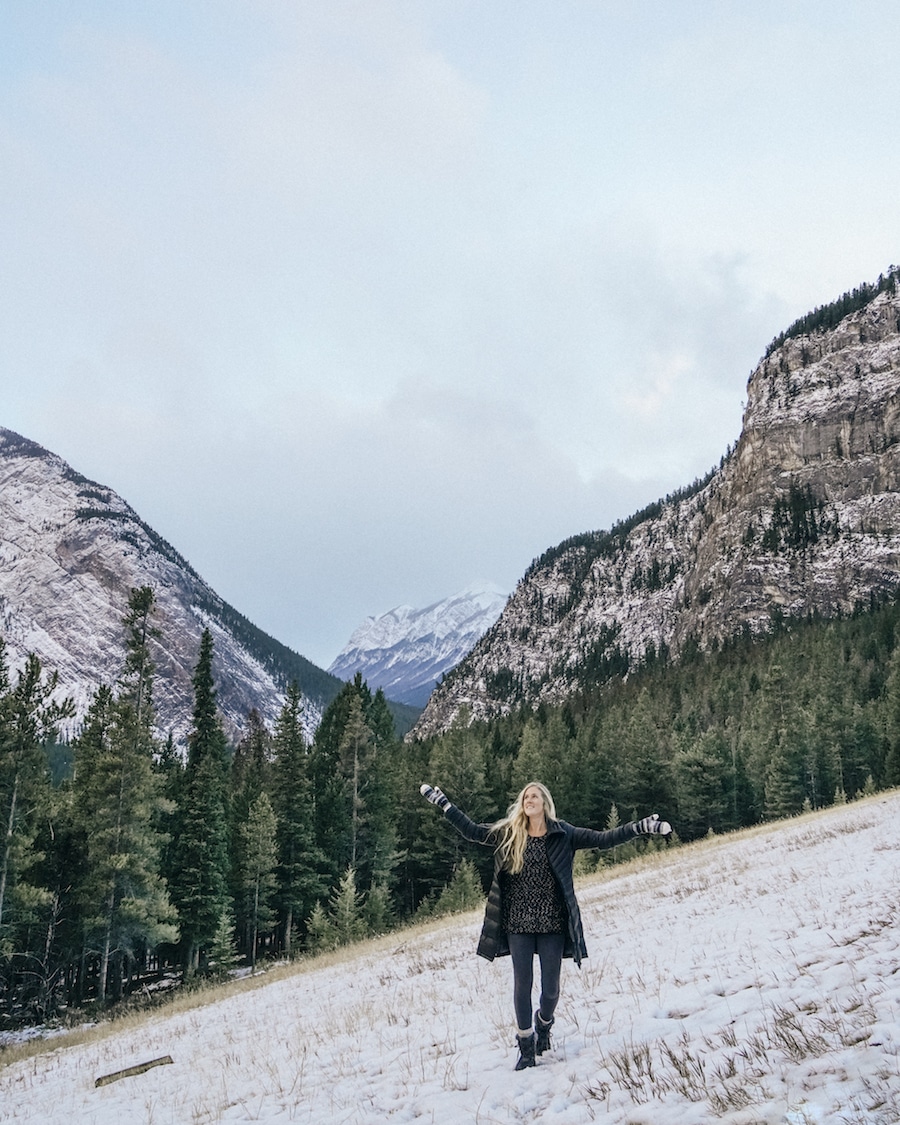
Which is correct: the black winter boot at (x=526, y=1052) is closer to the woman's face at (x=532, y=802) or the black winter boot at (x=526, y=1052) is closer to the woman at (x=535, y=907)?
the woman at (x=535, y=907)

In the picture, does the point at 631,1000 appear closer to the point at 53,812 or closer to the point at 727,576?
the point at 53,812

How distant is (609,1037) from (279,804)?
4098 cm

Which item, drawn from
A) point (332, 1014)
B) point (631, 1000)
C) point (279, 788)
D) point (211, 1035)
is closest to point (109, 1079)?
point (211, 1035)

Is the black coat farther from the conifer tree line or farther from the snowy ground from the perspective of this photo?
the conifer tree line

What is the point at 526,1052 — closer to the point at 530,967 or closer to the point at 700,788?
Result: the point at 530,967

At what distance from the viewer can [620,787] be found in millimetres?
59031

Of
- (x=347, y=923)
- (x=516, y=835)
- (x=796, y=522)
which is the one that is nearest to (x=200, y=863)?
(x=347, y=923)

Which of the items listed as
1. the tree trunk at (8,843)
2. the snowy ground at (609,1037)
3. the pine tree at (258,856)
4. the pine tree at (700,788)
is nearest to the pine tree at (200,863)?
the pine tree at (258,856)

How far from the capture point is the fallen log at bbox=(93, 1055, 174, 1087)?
11.3 metres

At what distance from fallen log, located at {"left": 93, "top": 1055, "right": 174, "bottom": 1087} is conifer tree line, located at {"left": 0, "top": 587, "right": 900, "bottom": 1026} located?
68.6 ft

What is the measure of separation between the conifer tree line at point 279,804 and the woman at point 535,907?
28.0 meters

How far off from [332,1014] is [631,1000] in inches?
245

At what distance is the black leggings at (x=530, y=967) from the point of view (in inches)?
280

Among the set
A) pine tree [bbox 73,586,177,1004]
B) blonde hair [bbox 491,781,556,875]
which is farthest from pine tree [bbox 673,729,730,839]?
blonde hair [bbox 491,781,556,875]
